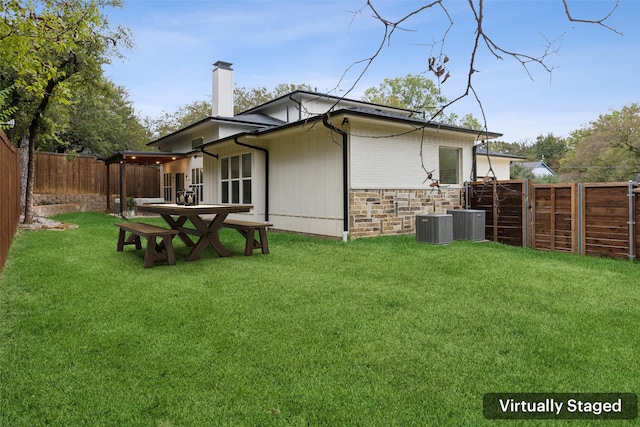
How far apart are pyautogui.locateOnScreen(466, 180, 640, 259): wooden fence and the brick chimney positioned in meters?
10.6

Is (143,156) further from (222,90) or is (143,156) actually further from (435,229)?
(435,229)

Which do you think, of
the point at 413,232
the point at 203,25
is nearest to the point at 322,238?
the point at 413,232

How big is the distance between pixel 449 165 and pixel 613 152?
20188mm

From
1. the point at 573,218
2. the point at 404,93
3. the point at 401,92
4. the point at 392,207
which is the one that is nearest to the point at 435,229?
the point at 392,207

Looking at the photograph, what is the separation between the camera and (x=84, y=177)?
17.6 metres

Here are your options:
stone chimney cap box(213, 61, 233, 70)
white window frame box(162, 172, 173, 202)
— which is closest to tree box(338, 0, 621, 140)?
stone chimney cap box(213, 61, 233, 70)

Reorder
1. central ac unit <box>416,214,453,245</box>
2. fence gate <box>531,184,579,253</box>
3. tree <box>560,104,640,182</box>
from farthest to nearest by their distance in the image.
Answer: tree <box>560,104,640,182</box>
central ac unit <box>416,214,453,245</box>
fence gate <box>531,184,579,253</box>

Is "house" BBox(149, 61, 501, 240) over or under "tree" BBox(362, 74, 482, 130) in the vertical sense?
under

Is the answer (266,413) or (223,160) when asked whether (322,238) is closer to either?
(223,160)

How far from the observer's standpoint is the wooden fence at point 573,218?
625 centimetres

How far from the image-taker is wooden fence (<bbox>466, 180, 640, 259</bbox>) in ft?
20.5

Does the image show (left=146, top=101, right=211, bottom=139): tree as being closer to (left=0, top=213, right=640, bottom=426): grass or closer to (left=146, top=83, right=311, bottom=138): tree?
(left=146, top=83, right=311, bottom=138): tree

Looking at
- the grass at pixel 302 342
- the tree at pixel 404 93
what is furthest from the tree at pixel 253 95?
the grass at pixel 302 342

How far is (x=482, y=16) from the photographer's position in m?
1.25
